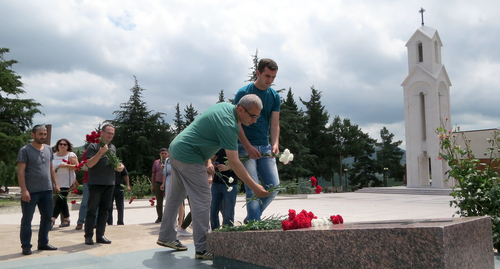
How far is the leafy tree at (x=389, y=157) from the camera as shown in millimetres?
53688

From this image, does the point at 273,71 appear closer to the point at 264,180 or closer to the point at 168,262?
the point at 264,180

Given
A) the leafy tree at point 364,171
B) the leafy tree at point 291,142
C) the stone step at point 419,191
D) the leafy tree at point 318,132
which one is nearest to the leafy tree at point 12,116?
the leafy tree at point 291,142

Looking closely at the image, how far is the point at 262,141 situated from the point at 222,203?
1139 mm

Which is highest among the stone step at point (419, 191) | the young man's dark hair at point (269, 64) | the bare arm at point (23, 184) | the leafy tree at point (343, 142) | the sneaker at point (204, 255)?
the leafy tree at point (343, 142)

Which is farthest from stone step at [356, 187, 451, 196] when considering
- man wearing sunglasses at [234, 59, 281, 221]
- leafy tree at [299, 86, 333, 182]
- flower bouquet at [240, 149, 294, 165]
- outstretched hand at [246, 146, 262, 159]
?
outstretched hand at [246, 146, 262, 159]

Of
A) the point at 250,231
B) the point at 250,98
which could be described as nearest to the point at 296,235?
the point at 250,231

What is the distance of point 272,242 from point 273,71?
6.96ft

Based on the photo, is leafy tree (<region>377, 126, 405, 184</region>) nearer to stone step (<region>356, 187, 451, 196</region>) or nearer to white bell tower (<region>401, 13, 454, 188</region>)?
white bell tower (<region>401, 13, 454, 188</region>)

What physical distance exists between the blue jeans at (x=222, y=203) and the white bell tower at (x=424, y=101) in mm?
30478

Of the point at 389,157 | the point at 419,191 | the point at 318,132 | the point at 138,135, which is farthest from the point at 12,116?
the point at 389,157

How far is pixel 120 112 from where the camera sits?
41.8m

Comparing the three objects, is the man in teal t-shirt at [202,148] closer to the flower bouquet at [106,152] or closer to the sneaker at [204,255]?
the sneaker at [204,255]

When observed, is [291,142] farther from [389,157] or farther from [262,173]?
[262,173]

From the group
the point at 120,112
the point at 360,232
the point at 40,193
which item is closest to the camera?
the point at 360,232
